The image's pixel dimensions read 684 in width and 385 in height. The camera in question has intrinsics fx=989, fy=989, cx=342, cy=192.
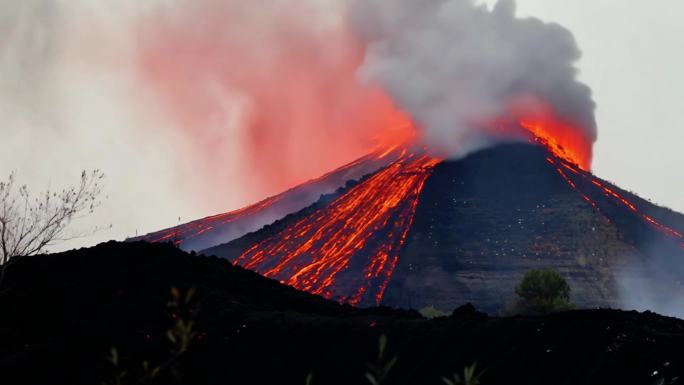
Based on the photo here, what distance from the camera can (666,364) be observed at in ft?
87.9

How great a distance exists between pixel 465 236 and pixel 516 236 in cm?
730

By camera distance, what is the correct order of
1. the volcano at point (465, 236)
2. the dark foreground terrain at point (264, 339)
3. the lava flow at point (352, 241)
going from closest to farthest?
the dark foreground terrain at point (264, 339), the lava flow at point (352, 241), the volcano at point (465, 236)

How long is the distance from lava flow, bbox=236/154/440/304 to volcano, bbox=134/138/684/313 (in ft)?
0.61

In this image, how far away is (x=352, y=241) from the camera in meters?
136

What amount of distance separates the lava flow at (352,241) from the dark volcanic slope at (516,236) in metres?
1.70

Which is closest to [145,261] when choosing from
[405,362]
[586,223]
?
[405,362]

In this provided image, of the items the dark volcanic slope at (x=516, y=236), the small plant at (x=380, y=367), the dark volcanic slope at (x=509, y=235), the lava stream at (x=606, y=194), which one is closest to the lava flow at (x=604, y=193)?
the lava stream at (x=606, y=194)

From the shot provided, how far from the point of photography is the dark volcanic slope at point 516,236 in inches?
5002

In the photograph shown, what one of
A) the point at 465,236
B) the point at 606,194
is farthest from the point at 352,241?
the point at 606,194

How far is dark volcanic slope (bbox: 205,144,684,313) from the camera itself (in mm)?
127062

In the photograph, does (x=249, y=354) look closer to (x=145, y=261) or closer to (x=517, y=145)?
(x=145, y=261)

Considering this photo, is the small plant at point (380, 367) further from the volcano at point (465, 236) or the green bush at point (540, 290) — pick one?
the volcano at point (465, 236)

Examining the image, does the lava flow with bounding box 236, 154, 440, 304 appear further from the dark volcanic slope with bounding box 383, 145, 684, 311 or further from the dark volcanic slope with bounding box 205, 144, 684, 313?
the dark volcanic slope with bounding box 383, 145, 684, 311

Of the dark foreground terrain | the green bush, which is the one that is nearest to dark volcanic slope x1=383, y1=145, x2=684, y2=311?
the green bush
